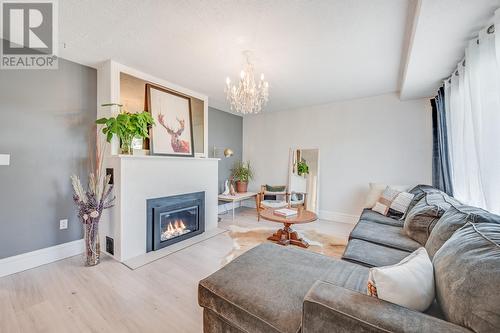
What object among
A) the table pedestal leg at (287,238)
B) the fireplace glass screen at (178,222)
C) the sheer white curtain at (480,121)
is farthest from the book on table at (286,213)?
the sheer white curtain at (480,121)

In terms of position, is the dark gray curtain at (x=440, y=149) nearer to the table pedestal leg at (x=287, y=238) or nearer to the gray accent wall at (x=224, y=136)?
the table pedestal leg at (x=287, y=238)

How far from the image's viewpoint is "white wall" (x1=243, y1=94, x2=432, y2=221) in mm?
3732

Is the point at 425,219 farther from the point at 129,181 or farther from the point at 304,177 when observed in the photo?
the point at 129,181

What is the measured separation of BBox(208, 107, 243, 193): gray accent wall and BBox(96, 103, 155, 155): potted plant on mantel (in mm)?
2113

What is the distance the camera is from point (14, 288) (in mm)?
1981

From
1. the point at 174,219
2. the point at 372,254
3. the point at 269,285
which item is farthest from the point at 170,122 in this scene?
the point at 372,254

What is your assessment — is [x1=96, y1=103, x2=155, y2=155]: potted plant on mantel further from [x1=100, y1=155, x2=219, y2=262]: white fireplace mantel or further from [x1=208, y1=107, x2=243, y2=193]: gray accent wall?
[x1=208, y1=107, x2=243, y2=193]: gray accent wall

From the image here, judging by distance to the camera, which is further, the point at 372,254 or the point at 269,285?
the point at 372,254

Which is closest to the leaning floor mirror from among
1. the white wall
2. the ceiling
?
the white wall

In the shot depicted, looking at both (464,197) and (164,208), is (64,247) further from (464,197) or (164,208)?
(464,197)

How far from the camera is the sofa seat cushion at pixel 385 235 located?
1938 mm

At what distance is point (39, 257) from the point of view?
2424mm

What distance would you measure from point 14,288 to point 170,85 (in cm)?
300

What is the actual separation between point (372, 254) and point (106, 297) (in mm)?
2386
